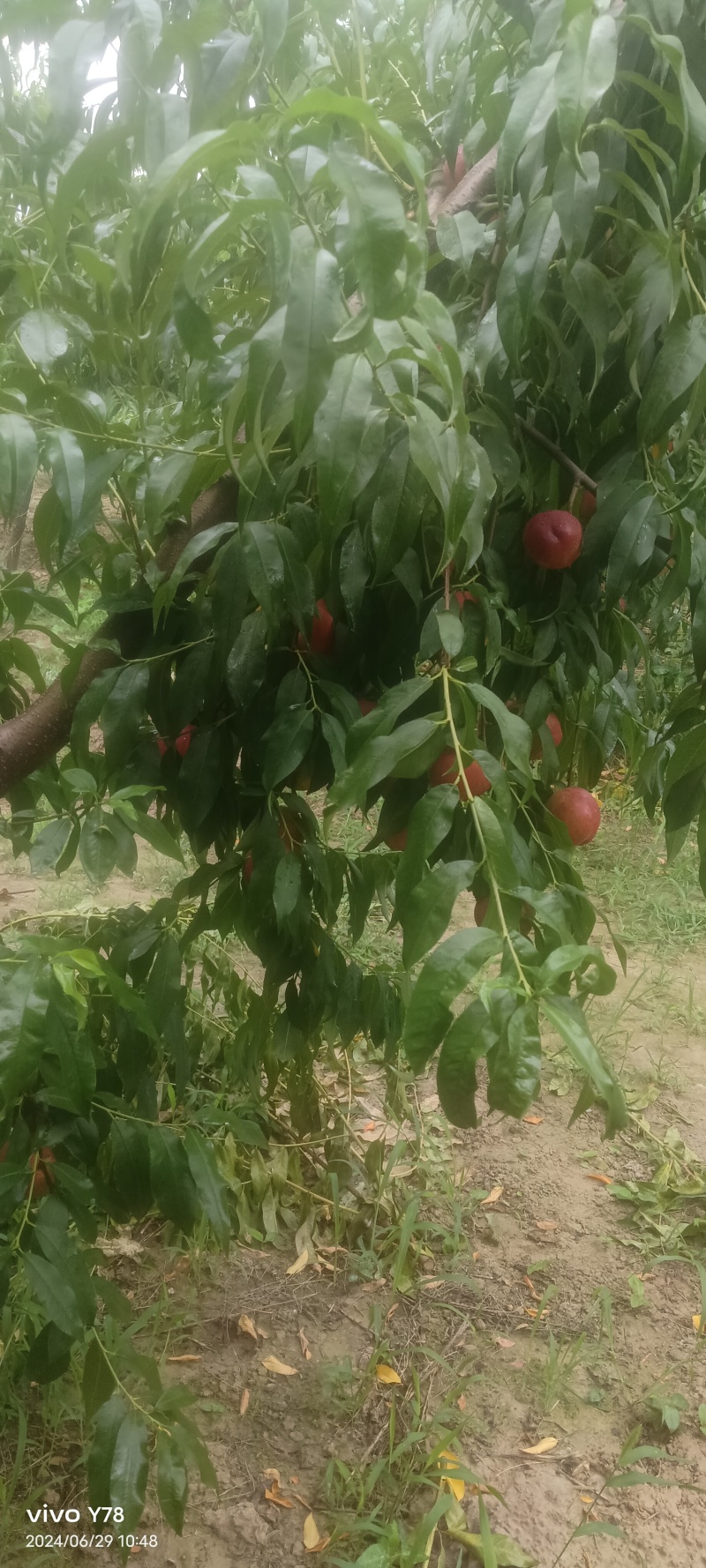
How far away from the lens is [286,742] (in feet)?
2.78

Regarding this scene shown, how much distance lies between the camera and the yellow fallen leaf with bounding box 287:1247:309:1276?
1891mm

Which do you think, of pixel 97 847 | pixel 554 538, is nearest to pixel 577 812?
pixel 554 538

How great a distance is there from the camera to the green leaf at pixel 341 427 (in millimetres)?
463

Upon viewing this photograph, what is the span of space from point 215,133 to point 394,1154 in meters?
1.95

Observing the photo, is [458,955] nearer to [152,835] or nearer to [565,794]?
[152,835]

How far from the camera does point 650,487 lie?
0.84m

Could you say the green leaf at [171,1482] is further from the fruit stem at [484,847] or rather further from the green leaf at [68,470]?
the green leaf at [68,470]

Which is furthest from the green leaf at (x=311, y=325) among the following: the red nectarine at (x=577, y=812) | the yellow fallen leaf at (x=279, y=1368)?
the yellow fallen leaf at (x=279, y=1368)

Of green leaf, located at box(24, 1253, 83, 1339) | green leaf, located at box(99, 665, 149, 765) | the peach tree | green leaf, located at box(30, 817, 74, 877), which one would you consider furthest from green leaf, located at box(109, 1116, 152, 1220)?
green leaf, located at box(99, 665, 149, 765)

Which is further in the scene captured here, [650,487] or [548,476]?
[548,476]

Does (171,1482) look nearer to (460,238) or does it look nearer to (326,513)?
(326,513)

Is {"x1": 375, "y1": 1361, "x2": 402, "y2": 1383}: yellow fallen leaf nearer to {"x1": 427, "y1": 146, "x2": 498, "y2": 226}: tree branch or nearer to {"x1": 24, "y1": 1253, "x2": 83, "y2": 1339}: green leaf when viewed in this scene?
{"x1": 24, "y1": 1253, "x2": 83, "y2": 1339}: green leaf

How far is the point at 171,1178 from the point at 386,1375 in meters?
0.93

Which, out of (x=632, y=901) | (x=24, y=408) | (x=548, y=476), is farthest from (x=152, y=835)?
(x=632, y=901)
